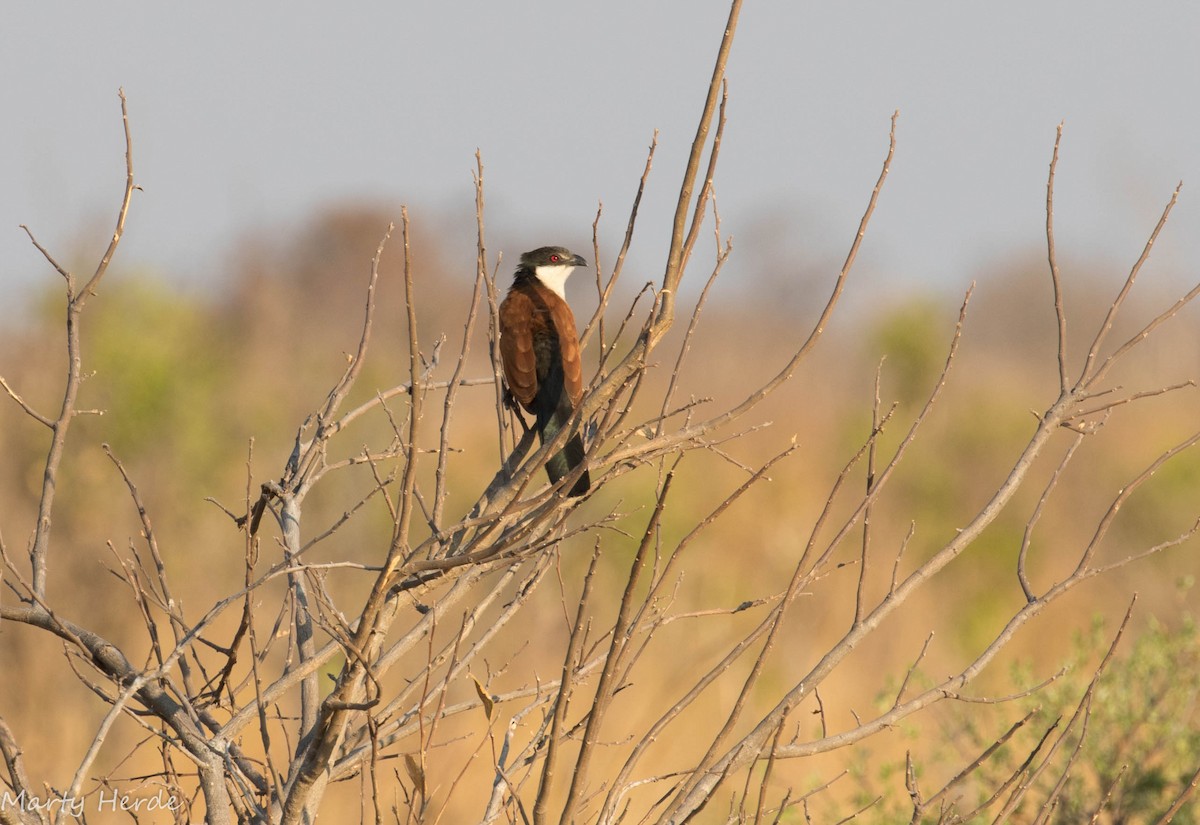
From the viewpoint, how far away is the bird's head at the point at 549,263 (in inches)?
193

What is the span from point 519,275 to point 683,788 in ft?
10.8

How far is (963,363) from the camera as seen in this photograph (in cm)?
2245

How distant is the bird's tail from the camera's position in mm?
2787

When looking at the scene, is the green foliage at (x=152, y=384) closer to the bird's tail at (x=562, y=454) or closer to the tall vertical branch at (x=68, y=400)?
the bird's tail at (x=562, y=454)

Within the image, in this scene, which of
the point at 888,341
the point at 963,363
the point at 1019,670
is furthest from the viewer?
the point at 963,363

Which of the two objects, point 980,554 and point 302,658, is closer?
point 302,658

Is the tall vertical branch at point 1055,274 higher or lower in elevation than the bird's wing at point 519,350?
lower

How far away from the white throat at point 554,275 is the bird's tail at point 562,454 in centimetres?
114

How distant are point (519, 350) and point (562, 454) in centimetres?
99

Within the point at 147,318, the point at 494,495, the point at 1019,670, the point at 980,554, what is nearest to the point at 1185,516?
the point at 980,554

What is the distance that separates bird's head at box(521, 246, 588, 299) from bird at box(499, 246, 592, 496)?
95 millimetres

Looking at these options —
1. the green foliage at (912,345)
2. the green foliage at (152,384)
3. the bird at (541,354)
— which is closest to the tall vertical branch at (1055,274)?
the bird at (541,354)

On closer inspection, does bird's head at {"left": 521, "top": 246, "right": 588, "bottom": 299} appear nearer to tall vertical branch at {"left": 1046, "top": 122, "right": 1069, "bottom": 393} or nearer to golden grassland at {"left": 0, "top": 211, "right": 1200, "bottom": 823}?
golden grassland at {"left": 0, "top": 211, "right": 1200, "bottom": 823}

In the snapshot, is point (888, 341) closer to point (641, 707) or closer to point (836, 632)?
point (836, 632)
